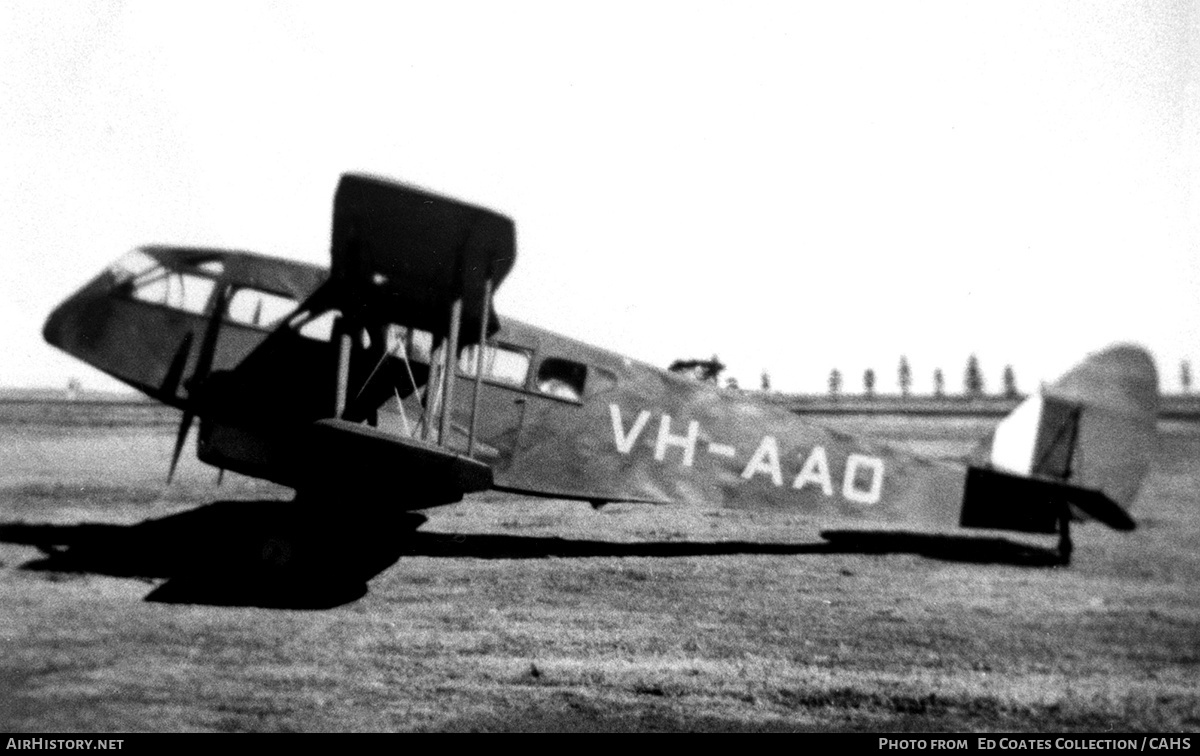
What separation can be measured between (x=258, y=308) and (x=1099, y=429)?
8.38 meters

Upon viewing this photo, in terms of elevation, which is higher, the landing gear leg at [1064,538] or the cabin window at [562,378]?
the cabin window at [562,378]

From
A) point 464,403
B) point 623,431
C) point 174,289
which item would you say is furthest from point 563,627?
point 174,289

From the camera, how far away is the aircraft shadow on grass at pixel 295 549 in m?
5.50

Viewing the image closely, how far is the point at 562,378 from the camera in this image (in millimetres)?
7367

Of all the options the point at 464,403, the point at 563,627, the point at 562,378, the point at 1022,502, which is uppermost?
the point at 562,378

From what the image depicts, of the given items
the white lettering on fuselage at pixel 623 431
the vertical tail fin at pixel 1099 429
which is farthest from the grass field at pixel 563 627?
the white lettering on fuselage at pixel 623 431

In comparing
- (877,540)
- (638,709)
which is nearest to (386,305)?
(638,709)

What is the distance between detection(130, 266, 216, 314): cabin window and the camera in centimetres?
642

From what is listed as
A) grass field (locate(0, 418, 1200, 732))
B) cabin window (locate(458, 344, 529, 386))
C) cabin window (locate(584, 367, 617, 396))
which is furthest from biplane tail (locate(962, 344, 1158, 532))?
cabin window (locate(458, 344, 529, 386))

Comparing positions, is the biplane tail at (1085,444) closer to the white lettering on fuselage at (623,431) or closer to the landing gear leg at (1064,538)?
the landing gear leg at (1064,538)

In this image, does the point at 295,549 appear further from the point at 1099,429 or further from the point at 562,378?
the point at 1099,429

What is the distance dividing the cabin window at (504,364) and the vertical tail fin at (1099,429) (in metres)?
5.31

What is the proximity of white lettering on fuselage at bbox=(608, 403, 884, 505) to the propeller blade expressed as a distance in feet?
12.2

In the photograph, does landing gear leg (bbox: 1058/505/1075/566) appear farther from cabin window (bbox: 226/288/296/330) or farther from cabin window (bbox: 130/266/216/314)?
cabin window (bbox: 130/266/216/314)
